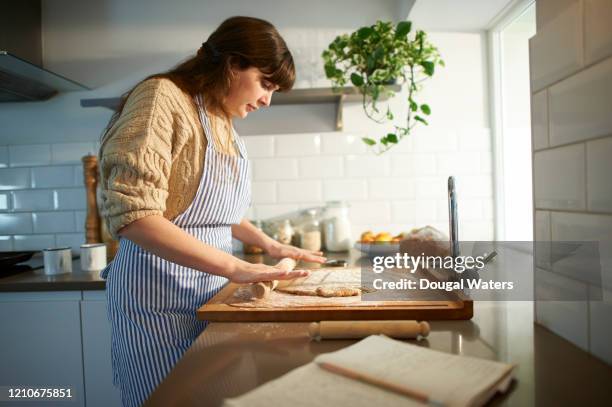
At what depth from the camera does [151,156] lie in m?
0.99

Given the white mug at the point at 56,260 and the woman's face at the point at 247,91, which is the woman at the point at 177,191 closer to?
the woman's face at the point at 247,91

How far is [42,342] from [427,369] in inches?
59.2

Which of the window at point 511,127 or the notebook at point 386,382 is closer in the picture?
the notebook at point 386,382

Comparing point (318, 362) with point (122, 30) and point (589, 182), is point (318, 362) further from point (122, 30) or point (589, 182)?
point (122, 30)

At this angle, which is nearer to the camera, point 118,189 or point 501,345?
point 501,345

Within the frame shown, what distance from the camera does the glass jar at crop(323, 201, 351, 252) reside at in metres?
2.02

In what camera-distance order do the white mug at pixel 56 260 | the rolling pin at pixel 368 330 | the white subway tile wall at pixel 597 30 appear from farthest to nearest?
1. the white mug at pixel 56 260
2. the rolling pin at pixel 368 330
3. the white subway tile wall at pixel 597 30

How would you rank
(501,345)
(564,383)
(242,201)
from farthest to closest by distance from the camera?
1. (242,201)
2. (501,345)
3. (564,383)

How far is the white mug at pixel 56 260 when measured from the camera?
1741 mm

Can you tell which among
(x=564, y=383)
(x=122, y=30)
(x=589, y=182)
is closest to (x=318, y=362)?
(x=564, y=383)

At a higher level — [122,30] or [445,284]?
[122,30]

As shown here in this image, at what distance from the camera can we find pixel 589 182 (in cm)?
71

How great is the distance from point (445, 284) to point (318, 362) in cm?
51

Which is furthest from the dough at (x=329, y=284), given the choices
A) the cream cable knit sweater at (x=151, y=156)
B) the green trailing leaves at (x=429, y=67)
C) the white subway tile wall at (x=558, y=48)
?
the green trailing leaves at (x=429, y=67)
